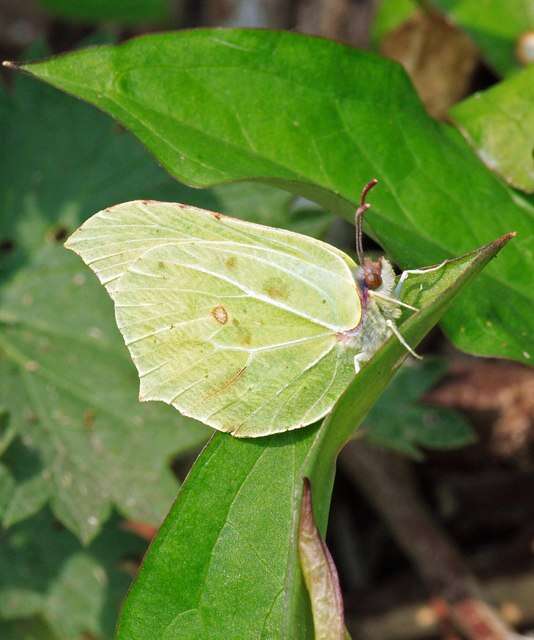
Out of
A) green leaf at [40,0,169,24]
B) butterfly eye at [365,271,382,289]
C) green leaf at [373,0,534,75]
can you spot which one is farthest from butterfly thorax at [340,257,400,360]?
green leaf at [40,0,169,24]

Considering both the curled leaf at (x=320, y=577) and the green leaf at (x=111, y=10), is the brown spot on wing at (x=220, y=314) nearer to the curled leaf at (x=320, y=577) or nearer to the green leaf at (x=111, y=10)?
the curled leaf at (x=320, y=577)

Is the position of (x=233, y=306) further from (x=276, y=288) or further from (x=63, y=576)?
(x=63, y=576)

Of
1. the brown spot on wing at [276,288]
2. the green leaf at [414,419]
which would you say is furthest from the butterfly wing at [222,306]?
the green leaf at [414,419]

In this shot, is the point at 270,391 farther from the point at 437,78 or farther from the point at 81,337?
the point at 437,78

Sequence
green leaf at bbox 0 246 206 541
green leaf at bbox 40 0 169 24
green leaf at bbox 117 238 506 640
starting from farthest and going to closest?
green leaf at bbox 40 0 169 24 → green leaf at bbox 0 246 206 541 → green leaf at bbox 117 238 506 640

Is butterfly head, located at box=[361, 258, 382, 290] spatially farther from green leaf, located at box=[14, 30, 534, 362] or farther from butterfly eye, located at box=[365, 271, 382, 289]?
green leaf, located at box=[14, 30, 534, 362]

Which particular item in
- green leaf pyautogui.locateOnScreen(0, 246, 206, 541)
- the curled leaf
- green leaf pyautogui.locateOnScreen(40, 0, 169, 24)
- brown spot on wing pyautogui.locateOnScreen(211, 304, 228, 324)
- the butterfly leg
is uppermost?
the butterfly leg

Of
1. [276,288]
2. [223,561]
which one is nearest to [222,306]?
[276,288]
